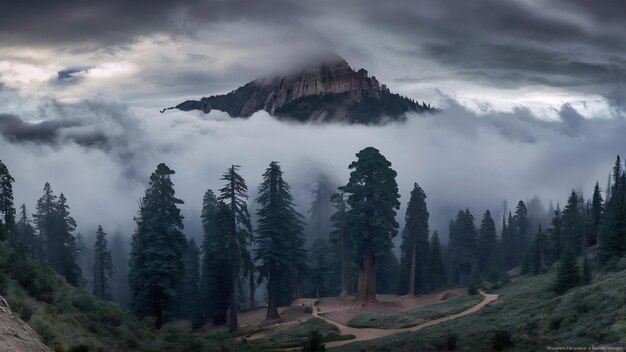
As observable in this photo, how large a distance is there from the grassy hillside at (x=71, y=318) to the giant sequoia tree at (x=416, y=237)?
45181 millimetres

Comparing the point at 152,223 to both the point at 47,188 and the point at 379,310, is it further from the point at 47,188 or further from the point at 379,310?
the point at 47,188

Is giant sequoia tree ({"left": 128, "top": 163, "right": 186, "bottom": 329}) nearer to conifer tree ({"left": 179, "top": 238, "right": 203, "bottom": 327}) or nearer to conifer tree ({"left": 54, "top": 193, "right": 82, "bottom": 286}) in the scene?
conifer tree ({"left": 179, "top": 238, "right": 203, "bottom": 327})

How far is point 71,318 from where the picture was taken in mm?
19703

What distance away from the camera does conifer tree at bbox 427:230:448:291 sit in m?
72.4

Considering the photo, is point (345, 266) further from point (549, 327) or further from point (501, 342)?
Result: point (501, 342)

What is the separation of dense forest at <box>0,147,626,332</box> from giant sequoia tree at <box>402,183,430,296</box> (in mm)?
144

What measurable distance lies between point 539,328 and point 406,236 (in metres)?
49.6

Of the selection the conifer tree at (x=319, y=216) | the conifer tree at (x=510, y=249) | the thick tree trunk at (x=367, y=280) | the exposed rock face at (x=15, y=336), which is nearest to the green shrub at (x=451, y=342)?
the exposed rock face at (x=15, y=336)

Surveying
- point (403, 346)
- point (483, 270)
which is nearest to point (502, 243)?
point (483, 270)

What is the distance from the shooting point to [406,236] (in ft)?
242

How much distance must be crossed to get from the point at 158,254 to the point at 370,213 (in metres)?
20.7

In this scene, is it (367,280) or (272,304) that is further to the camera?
(367,280)

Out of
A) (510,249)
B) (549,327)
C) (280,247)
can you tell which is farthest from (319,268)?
(549,327)

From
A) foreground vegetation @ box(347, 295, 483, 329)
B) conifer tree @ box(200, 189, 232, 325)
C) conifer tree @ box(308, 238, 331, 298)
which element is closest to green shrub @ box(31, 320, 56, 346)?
foreground vegetation @ box(347, 295, 483, 329)
